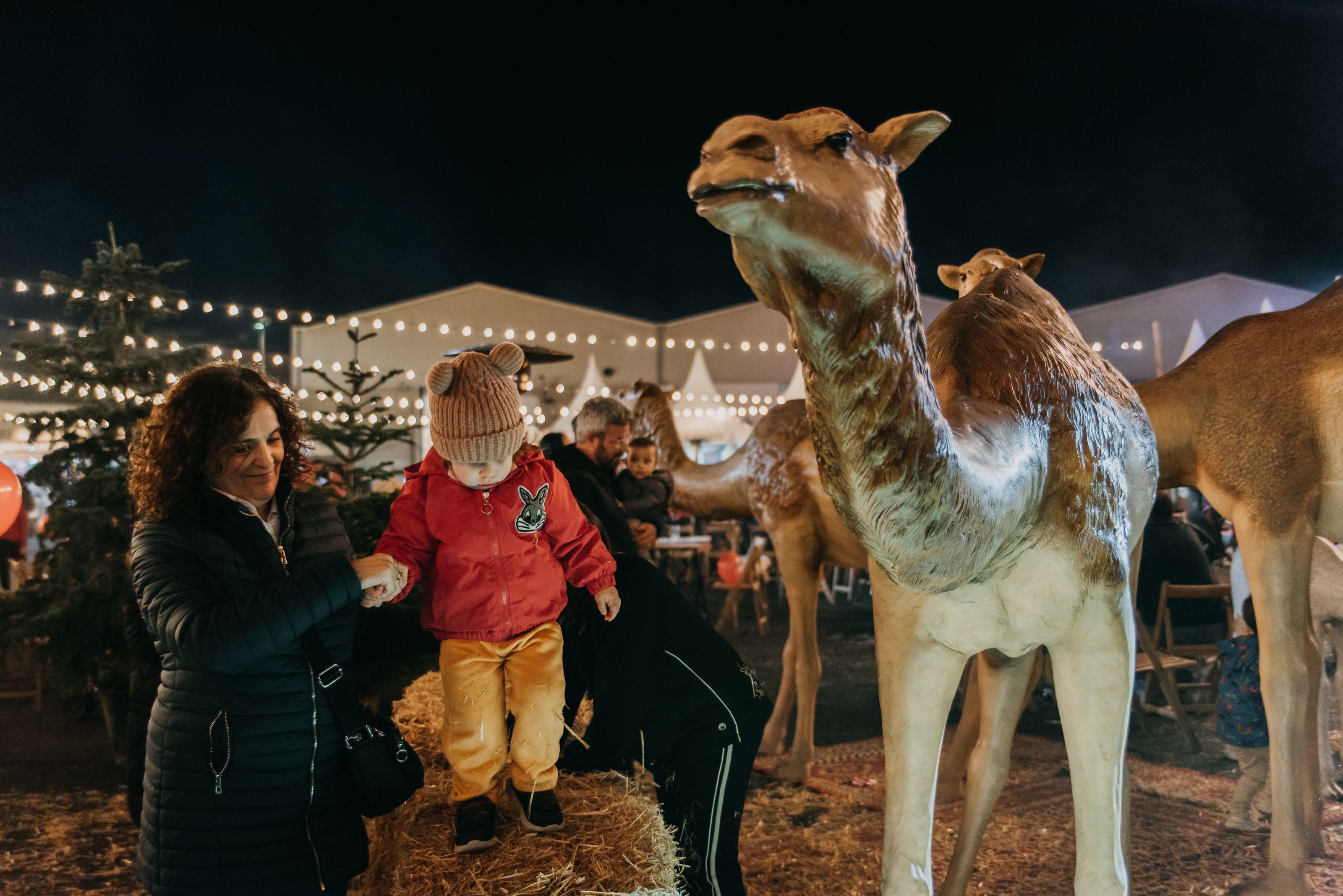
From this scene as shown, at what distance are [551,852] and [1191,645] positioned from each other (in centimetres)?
624

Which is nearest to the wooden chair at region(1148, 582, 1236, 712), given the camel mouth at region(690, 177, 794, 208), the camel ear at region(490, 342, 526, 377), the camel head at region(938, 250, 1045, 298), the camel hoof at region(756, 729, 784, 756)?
the camel hoof at region(756, 729, 784, 756)

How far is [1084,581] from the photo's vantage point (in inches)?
80.5

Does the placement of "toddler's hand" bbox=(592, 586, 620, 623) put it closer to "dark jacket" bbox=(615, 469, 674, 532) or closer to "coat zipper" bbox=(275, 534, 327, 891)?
"coat zipper" bbox=(275, 534, 327, 891)

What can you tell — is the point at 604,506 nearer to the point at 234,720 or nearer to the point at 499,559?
the point at 499,559

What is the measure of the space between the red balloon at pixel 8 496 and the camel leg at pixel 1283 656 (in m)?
7.79

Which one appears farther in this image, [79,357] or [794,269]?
[79,357]

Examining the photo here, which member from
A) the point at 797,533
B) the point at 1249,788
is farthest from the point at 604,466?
the point at 1249,788

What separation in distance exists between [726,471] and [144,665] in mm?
3472

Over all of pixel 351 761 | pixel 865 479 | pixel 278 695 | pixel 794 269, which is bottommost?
pixel 351 761

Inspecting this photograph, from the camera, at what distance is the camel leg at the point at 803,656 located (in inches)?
199

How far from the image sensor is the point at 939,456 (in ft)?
5.03

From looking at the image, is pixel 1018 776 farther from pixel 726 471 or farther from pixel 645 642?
pixel 645 642

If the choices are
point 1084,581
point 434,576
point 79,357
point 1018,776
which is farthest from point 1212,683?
point 79,357

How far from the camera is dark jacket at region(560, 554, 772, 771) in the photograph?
2527 mm
